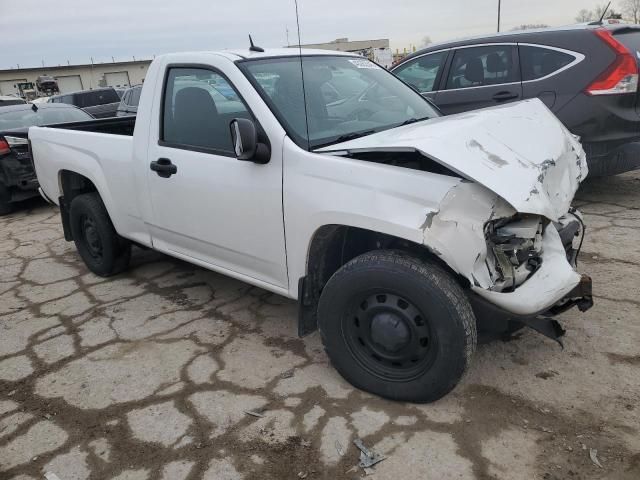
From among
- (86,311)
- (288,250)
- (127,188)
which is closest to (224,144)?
(288,250)

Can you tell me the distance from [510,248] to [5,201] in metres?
7.32

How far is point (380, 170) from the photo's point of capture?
249cm

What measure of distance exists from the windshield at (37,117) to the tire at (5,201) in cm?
96

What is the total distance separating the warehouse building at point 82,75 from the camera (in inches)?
1892

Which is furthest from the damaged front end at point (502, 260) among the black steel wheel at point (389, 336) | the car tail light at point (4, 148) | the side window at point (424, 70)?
the car tail light at point (4, 148)

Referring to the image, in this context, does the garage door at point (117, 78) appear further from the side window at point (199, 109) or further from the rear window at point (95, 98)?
the side window at point (199, 109)

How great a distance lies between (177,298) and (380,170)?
238cm

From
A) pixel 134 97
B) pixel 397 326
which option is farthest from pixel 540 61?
pixel 134 97

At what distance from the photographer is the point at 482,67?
19.3ft

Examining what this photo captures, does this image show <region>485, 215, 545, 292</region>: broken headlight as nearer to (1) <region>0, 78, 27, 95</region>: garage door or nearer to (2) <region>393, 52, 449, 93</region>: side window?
(2) <region>393, 52, 449, 93</region>: side window

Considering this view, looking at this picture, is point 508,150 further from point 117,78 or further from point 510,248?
point 117,78

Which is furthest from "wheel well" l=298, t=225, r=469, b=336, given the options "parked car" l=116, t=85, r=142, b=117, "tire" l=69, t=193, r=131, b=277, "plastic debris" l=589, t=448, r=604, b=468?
"parked car" l=116, t=85, r=142, b=117

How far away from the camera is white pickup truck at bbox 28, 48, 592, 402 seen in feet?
7.79

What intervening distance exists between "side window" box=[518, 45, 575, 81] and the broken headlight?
11.6 ft
